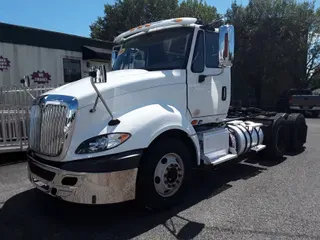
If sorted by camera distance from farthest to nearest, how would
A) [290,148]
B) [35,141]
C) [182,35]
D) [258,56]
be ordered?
[258,56] < [290,148] < [182,35] < [35,141]

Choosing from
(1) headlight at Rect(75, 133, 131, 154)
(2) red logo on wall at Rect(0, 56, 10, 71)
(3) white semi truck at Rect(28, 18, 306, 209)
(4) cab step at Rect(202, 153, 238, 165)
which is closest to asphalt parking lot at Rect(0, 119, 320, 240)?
(3) white semi truck at Rect(28, 18, 306, 209)

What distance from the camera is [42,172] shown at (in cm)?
371

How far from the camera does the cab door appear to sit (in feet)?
15.4

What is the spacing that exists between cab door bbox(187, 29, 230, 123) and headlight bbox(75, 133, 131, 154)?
155 centimetres

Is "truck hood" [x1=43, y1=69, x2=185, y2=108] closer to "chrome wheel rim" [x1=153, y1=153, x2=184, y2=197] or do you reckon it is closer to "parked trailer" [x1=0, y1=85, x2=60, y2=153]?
"chrome wheel rim" [x1=153, y1=153, x2=184, y2=197]

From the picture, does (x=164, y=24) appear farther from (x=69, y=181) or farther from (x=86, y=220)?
(x=86, y=220)

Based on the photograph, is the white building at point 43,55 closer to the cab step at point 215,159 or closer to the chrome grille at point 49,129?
the chrome grille at point 49,129

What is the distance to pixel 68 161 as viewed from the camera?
3.43 m

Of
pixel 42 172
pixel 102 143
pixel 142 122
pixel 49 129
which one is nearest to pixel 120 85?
pixel 142 122

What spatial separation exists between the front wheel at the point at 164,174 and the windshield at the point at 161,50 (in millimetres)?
1249

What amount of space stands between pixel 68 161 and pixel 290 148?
599cm

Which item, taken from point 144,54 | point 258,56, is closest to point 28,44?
point 144,54

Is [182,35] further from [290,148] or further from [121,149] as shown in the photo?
[290,148]

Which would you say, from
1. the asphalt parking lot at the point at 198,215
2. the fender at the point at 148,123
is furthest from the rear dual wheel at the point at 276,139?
the fender at the point at 148,123
